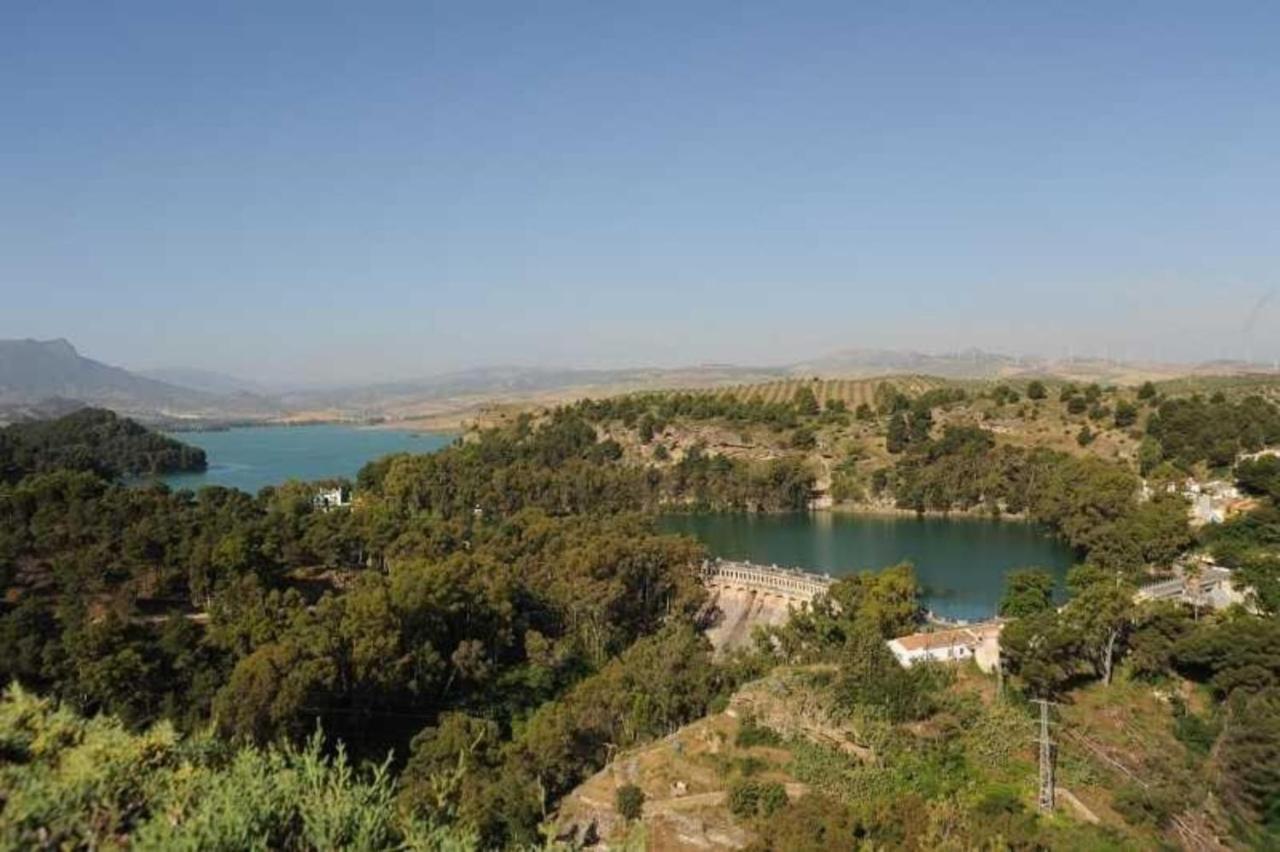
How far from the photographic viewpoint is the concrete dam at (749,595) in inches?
1323

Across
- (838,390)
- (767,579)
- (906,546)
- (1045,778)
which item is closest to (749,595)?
(767,579)

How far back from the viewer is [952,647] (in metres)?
23.9

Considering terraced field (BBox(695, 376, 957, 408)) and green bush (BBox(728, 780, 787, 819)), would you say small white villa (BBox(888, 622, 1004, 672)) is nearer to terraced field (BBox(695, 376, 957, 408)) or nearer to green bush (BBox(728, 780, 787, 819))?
green bush (BBox(728, 780, 787, 819))

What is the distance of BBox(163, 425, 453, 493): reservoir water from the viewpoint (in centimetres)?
9475

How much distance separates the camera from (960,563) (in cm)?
4381

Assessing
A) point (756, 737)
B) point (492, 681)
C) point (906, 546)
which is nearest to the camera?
point (756, 737)

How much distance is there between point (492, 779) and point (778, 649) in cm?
1197

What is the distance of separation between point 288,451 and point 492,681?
392 ft

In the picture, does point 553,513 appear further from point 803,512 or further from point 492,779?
point 492,779

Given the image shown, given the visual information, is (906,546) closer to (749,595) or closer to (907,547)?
(907,547)

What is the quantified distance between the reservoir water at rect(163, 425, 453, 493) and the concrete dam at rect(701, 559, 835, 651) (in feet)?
175

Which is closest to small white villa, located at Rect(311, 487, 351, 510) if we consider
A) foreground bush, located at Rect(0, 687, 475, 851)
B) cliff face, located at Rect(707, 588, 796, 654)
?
cliff face, located at Rect(707, 588, 796, 654)

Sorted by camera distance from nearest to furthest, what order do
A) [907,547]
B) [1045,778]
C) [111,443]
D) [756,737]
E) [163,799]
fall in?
[163,799], [1045,778], [756,737], [907,547], [111,443]

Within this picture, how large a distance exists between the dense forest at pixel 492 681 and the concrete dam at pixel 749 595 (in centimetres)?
197
